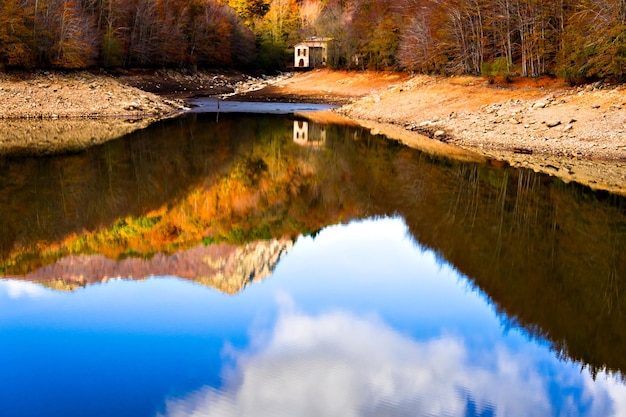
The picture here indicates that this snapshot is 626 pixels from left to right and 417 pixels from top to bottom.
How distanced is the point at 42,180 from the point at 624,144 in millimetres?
19662

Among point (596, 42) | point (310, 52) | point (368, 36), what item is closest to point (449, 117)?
point (596, 42)

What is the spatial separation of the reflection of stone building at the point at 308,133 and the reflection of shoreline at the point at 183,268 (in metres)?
17.4

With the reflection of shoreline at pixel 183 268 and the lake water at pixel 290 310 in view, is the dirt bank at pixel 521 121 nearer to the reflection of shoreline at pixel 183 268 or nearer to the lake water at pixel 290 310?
the lake water at pixel 290 310

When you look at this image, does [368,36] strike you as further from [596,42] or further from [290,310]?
[290,310]

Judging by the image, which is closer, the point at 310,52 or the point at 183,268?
the point at 183,268

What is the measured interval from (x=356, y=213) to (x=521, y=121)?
15.1m

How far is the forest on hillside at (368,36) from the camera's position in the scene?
32.4m

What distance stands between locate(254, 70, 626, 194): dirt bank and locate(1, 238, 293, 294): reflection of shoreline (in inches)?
446

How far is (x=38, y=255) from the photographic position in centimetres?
1222

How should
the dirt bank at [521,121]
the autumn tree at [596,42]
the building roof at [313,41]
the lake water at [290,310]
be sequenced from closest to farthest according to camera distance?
the lake water at [290,310] → the dirt bank at [521,121] → the autumn tree at [596,42] → the building roof at [313,41]

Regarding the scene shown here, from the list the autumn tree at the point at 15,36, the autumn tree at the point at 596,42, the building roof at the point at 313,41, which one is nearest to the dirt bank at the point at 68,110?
the autumn tree at the point at 15,36

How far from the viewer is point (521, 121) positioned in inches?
1155

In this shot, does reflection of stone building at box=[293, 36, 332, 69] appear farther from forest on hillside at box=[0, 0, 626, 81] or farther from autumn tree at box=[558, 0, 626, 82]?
autumn tree at box=[558, 0, 626, 82]

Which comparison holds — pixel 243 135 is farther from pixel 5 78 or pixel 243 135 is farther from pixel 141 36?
pixel 141 36
